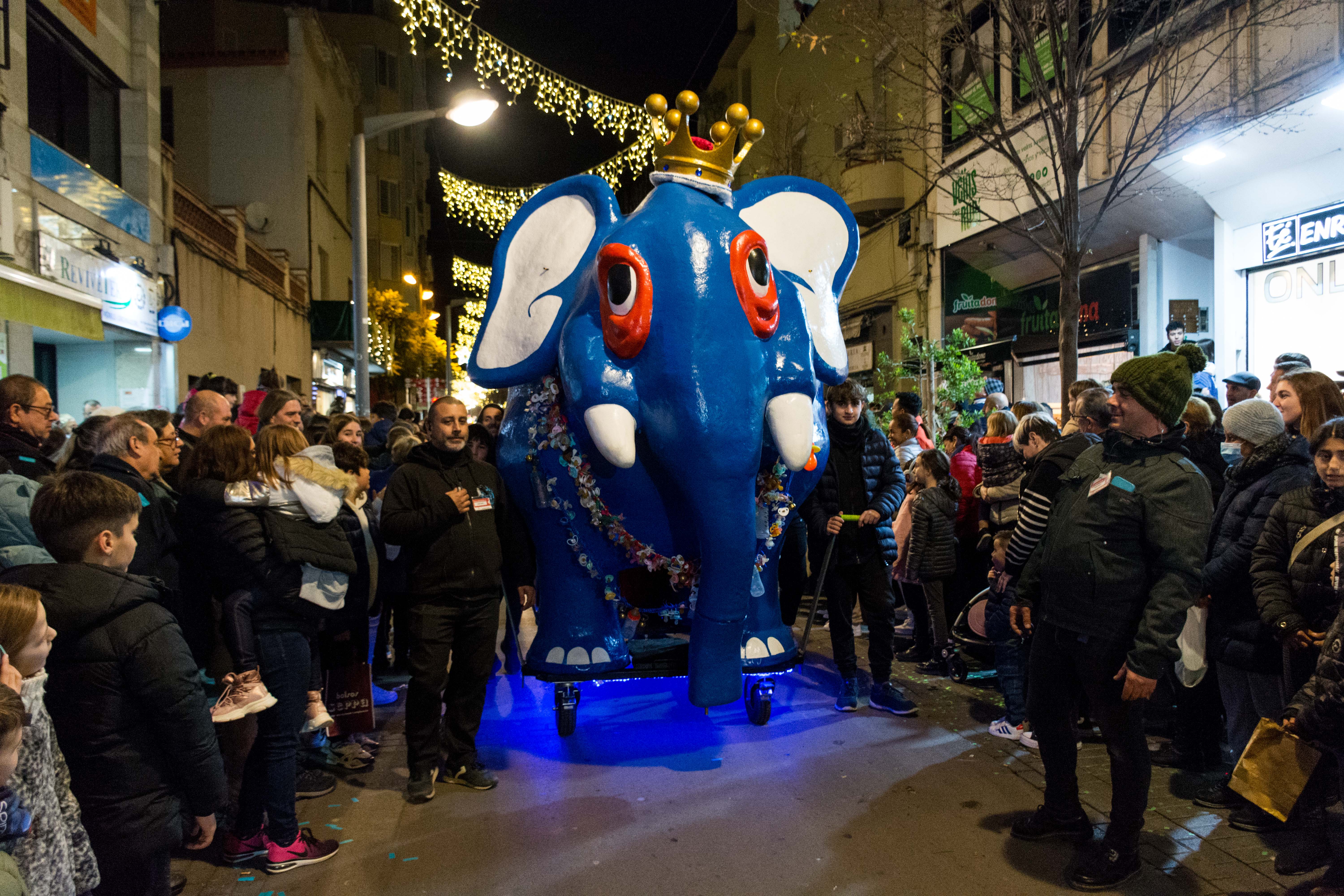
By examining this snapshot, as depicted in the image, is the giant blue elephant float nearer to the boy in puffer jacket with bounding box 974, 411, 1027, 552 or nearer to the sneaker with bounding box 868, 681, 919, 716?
the sneaker with bounding box 868, 681, 919, 716

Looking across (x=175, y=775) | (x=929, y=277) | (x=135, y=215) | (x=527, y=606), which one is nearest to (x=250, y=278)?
(x=135, y=215)

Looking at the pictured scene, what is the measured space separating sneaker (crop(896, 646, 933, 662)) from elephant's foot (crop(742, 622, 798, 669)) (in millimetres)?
1863

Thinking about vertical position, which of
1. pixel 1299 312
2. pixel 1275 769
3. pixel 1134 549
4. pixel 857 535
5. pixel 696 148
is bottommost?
pixel 1275 769

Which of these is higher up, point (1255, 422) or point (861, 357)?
point (861, 357)

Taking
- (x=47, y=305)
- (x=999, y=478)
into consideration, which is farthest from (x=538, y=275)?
(x=47, y=305)

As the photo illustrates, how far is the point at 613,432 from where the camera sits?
151 inches

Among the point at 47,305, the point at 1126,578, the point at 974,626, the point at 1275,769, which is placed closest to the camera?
the point at 1275,769

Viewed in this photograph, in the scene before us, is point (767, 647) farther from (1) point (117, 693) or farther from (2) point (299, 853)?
(1) point (117, 693)

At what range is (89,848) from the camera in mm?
2137

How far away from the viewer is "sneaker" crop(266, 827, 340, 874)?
3.38 metres

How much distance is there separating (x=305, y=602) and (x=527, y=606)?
3.83 feet

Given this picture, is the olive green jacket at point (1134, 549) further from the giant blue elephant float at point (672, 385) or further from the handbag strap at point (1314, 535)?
the giant blue elephant float at point (672, 385)

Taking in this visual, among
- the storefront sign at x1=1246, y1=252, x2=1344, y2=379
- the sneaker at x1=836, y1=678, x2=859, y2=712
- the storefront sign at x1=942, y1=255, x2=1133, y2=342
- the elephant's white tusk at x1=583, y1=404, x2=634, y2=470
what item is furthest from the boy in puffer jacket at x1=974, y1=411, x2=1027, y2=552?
the storefront sign at x1=942, y1=255, x2=1133, y2=342

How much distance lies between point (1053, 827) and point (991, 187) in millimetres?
11970
